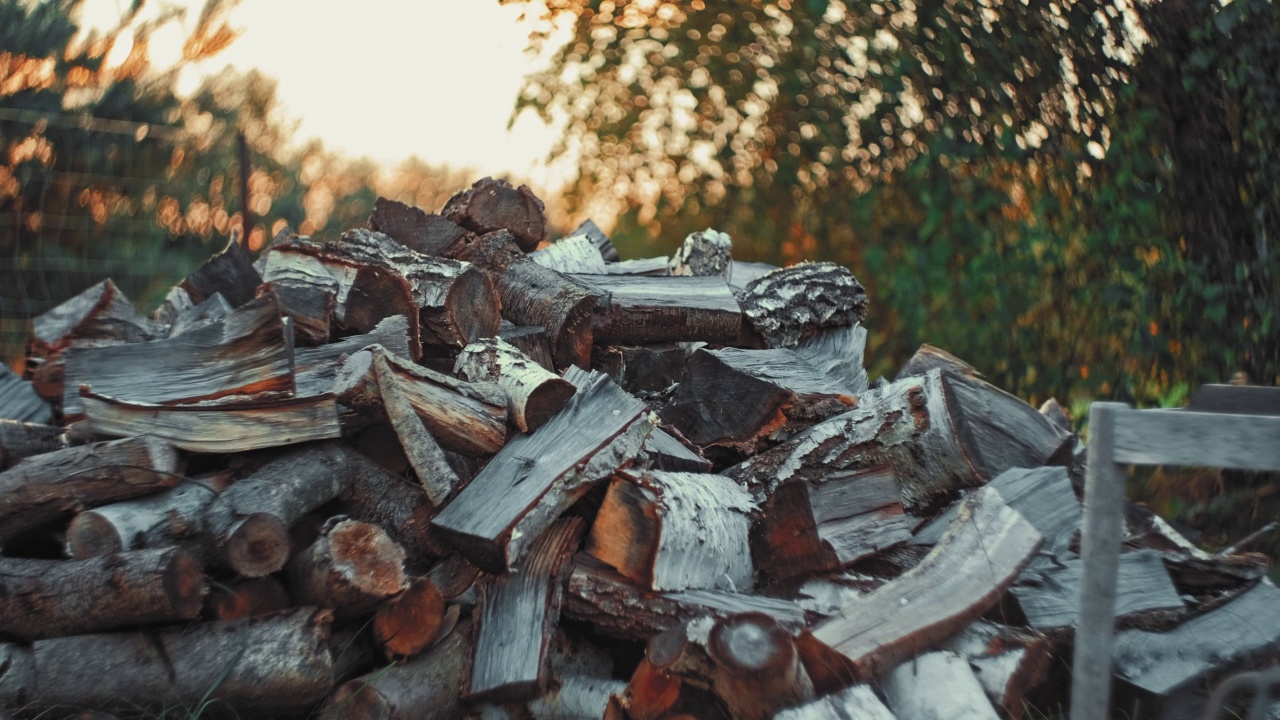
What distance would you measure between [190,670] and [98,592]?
0.85 feet

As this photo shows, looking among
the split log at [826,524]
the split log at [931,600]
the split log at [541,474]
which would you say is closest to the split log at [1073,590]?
the split log at [931,600]

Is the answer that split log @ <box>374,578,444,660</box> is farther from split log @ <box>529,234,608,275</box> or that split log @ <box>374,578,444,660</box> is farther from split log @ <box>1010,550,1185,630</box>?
split log @ <box>529,234,608,275</box>

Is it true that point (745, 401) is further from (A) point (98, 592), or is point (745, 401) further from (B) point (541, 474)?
(A) point (98, 592)

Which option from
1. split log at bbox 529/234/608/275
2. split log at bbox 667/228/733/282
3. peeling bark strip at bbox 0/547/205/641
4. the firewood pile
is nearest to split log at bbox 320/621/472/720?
the firewood pile

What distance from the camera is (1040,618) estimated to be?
2.36 metres

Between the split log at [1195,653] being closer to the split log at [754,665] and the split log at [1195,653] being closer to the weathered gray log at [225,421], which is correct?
the split log at [754,665]

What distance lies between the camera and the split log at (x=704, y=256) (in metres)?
3.87

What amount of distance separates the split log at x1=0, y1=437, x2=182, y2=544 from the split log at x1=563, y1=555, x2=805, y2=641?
102cm

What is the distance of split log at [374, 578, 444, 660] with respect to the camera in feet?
7.54

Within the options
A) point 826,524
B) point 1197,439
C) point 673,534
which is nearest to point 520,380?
point 673,534

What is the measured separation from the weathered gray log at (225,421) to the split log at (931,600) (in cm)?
130

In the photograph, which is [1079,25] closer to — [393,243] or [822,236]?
[822,236]

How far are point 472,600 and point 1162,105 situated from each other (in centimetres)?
361

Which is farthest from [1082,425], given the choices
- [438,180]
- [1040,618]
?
[438,180]
